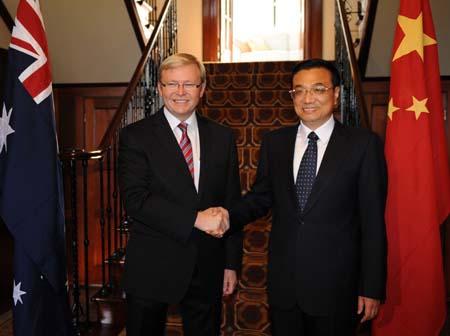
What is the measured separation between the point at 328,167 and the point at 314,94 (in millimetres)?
289

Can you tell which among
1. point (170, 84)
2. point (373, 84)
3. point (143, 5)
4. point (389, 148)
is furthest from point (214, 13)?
point (170, 84)

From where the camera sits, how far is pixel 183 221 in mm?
1602

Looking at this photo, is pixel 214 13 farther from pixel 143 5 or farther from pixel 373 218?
pixel 373 218

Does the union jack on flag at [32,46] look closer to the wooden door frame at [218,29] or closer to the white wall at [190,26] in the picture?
the white wall at [190,26]

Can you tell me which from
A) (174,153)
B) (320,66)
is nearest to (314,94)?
(320,66)

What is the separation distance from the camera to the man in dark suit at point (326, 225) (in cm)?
166

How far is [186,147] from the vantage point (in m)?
1.76

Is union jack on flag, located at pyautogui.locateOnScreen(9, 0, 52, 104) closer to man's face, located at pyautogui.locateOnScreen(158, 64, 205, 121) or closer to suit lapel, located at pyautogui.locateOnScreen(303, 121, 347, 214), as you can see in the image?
man's face, located at pyautogui.locateOnScreen(158, 64, 205, 121)

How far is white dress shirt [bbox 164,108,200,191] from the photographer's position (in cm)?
176

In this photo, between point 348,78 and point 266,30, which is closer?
point 348,78

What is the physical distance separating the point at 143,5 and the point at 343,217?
424 centimetres

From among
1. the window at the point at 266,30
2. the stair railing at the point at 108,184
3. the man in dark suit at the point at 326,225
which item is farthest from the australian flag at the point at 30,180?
the window at the point at 266,30

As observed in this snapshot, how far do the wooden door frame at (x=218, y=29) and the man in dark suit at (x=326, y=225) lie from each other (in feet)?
16.9

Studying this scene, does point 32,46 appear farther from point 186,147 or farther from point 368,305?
point 368,305
